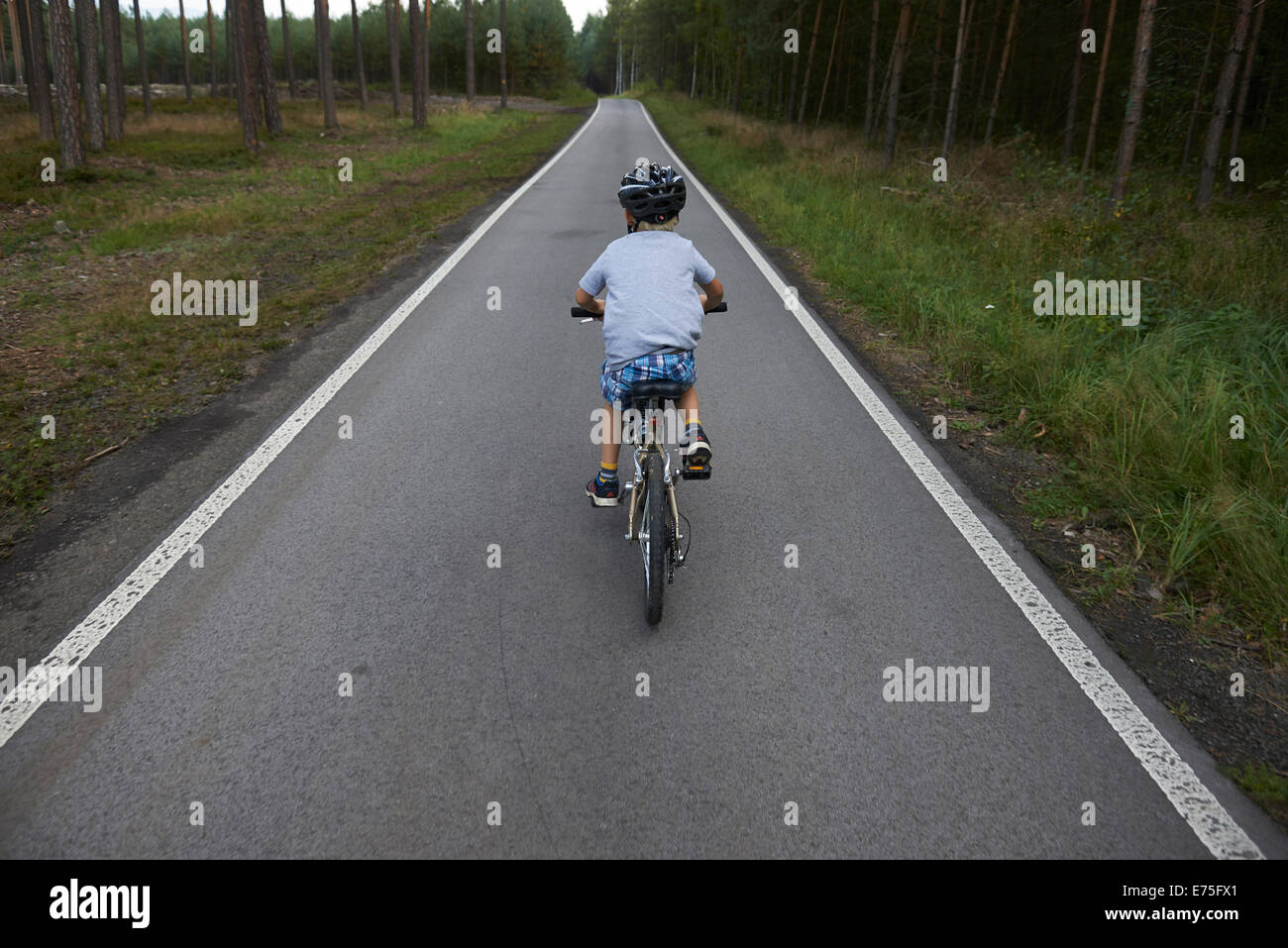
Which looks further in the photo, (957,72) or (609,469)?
(957,72)

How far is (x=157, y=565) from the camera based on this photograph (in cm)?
427

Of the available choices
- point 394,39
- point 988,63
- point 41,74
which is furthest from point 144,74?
point 988,63

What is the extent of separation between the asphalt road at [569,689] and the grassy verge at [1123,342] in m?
1.00

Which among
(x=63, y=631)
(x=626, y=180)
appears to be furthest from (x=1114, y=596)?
(x=63, y=631)

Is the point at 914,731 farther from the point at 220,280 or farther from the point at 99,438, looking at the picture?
the point at 220,280

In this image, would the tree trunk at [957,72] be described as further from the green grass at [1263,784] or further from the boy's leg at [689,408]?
the green grass at [1263,784]

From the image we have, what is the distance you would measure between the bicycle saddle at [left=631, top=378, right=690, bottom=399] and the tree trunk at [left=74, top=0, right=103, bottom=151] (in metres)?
23.2

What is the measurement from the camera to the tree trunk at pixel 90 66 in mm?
20453

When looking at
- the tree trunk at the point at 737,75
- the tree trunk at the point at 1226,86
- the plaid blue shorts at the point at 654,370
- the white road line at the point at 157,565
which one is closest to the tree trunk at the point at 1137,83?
the tree trunk at the point at 1226,86

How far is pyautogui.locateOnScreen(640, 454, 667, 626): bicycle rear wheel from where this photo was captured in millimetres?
3736

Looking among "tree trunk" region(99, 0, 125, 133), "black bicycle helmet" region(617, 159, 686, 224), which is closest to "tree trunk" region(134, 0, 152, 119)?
"tree trunk" region(99, 0, 125, 133)

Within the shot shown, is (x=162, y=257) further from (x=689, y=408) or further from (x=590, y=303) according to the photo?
(x=689, y=408)

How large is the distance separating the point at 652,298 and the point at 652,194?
53 centimetres

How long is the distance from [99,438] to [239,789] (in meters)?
4.04
